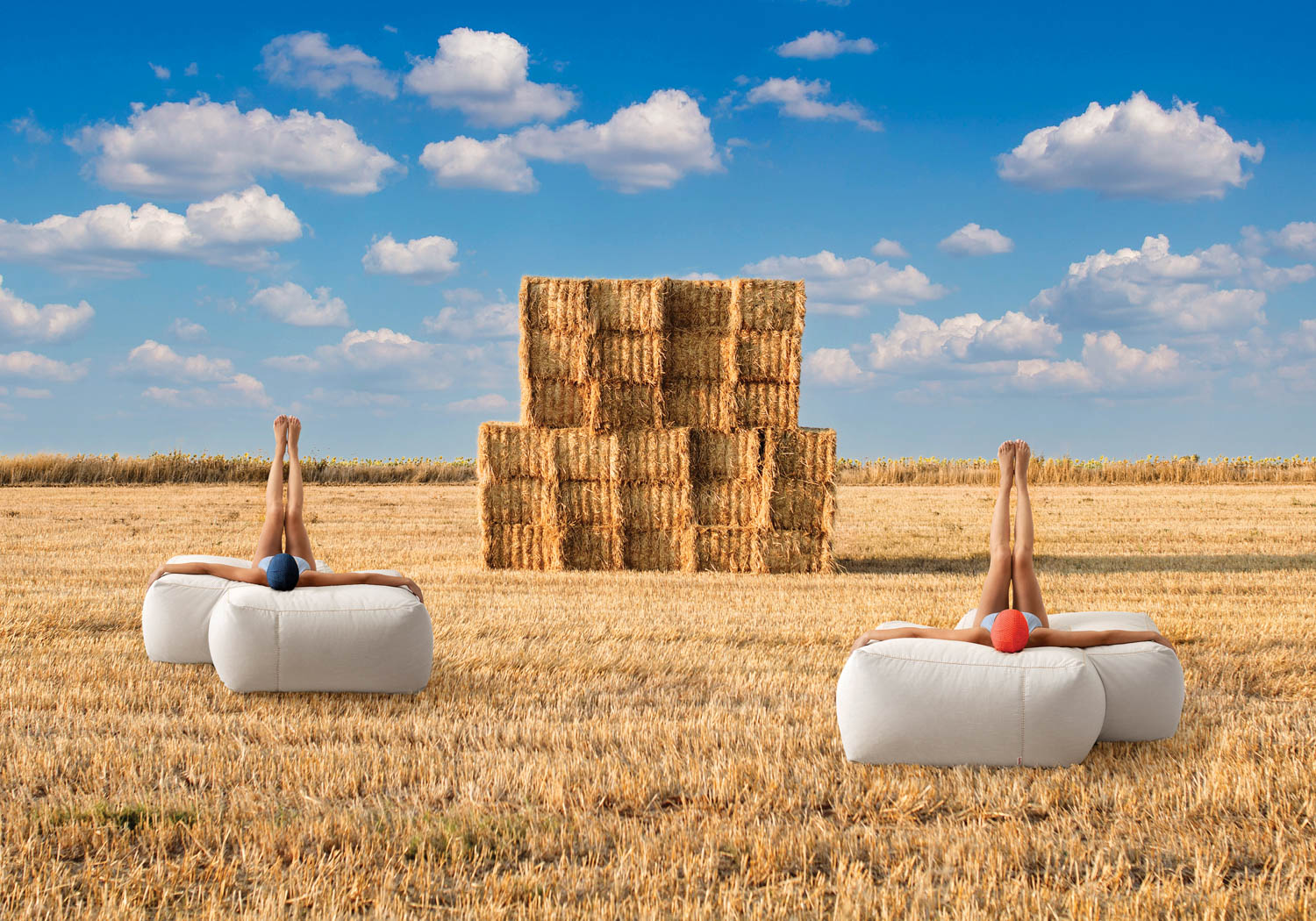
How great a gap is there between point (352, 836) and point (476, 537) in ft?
43.5

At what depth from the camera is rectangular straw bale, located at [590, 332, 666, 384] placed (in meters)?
13.8

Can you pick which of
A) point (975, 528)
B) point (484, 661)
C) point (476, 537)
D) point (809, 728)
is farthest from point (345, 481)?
point (809, 728)

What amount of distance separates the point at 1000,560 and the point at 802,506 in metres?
7.72

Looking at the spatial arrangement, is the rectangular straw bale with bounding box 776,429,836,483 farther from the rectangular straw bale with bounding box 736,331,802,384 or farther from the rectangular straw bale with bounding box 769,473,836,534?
the rectangular straw bale with bounding box 736,331,802,384

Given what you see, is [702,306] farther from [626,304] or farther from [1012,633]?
[1012,633]

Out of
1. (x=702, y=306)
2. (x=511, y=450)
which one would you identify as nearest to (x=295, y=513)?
(x=511, y=450)

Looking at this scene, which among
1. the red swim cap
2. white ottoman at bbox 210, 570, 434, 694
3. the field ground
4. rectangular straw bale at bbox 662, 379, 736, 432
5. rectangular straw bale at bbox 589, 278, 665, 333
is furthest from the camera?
rectangular straw bale at bbox 662, 379, 736, 432

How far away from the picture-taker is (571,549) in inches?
553

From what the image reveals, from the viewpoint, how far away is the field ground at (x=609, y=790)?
155 inches

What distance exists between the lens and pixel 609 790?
15.9 feet

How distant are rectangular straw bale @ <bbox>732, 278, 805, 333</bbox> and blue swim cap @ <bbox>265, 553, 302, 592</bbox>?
26.3ft

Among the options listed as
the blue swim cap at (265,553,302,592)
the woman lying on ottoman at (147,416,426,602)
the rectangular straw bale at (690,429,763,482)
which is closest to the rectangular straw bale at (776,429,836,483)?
the rectangular straw bale at (690,429,763,482)

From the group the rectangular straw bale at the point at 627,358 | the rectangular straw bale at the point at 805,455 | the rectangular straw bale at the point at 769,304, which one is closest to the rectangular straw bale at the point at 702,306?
the rectangular straw bale at the point at 769,304

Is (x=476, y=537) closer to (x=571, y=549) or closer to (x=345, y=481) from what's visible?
(x=571, y=549)
